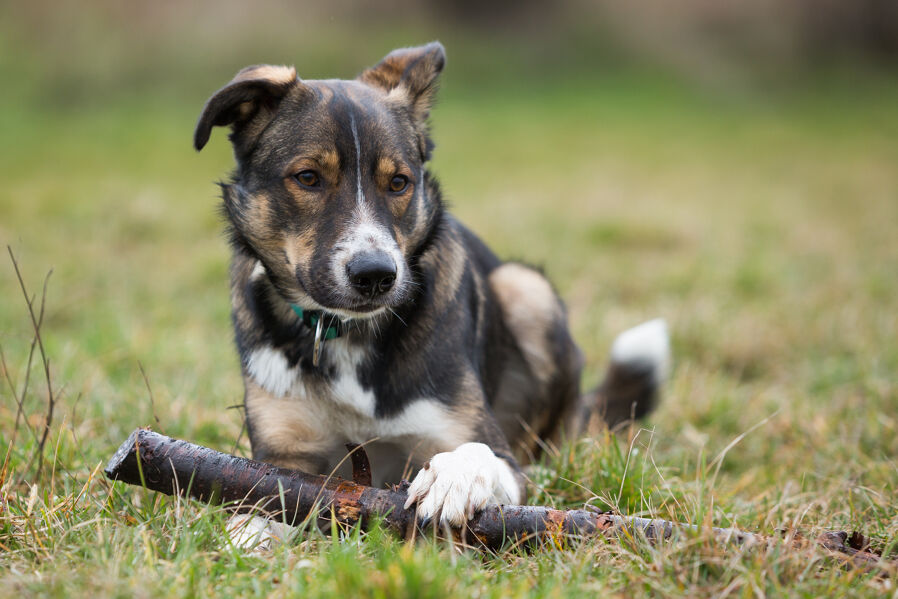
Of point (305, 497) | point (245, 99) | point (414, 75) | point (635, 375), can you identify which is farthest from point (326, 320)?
point (635, 375)

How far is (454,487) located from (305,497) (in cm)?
49

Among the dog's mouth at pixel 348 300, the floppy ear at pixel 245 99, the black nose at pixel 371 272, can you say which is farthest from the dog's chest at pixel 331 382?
the floppy ear at pixel 245 99

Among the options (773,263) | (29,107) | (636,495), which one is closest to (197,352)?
(636,495)

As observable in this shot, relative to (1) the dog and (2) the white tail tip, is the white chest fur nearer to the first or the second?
(1) the dog

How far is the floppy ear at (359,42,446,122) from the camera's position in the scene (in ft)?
11.9

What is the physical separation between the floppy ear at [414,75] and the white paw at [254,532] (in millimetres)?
1806

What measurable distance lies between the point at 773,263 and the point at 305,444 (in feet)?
21.1

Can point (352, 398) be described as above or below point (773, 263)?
above

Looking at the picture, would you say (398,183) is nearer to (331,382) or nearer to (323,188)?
(323,188)

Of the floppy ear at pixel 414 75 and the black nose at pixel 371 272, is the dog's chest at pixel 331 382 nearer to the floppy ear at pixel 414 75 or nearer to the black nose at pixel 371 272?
the black nose at pixel 371 272

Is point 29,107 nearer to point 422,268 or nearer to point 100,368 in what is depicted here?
point 100,368

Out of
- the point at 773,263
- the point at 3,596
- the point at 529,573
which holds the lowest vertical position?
the point at 773,263

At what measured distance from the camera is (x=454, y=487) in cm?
264

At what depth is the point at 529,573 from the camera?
2.46 metres
